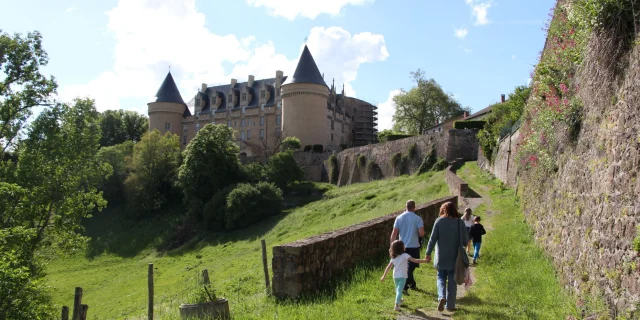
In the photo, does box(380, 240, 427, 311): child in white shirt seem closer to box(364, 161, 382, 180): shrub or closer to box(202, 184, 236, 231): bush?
box(202, 184, 236, 231): bush

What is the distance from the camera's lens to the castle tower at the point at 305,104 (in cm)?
6253

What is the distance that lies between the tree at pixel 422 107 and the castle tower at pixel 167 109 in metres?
32.7

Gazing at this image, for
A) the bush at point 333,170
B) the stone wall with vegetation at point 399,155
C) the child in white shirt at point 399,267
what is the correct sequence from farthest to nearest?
1. the bush at point 333,170
2. the stone wall with vegetation at point 399,155
3. the child in white shirt at point 399,267

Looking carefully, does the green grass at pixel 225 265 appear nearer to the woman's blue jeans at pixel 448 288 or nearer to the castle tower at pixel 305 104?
the woman's blue jeans at pixel 448 288

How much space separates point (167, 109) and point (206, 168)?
30781 mm

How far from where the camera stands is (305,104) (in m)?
62.5

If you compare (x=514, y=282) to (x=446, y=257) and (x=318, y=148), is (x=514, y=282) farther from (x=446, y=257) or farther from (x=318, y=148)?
(x=318, y=148)

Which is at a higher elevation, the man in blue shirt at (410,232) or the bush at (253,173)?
the bush at (253,173)

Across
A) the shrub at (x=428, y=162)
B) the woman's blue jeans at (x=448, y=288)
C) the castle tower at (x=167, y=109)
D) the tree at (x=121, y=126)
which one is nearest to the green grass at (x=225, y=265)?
the woman's blue jeans at (x=448, y=288)

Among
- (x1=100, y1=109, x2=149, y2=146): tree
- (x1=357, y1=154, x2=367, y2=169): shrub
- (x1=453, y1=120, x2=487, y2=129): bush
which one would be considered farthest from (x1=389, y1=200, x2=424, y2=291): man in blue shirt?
(x1=100, y1=109, x2=149, y2=146): tree

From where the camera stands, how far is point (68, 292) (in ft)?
97.2

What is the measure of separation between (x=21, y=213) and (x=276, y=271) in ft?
59.4

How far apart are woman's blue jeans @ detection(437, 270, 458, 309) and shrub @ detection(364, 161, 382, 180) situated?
40242 millimetres

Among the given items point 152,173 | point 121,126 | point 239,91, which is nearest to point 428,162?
point 152,173
